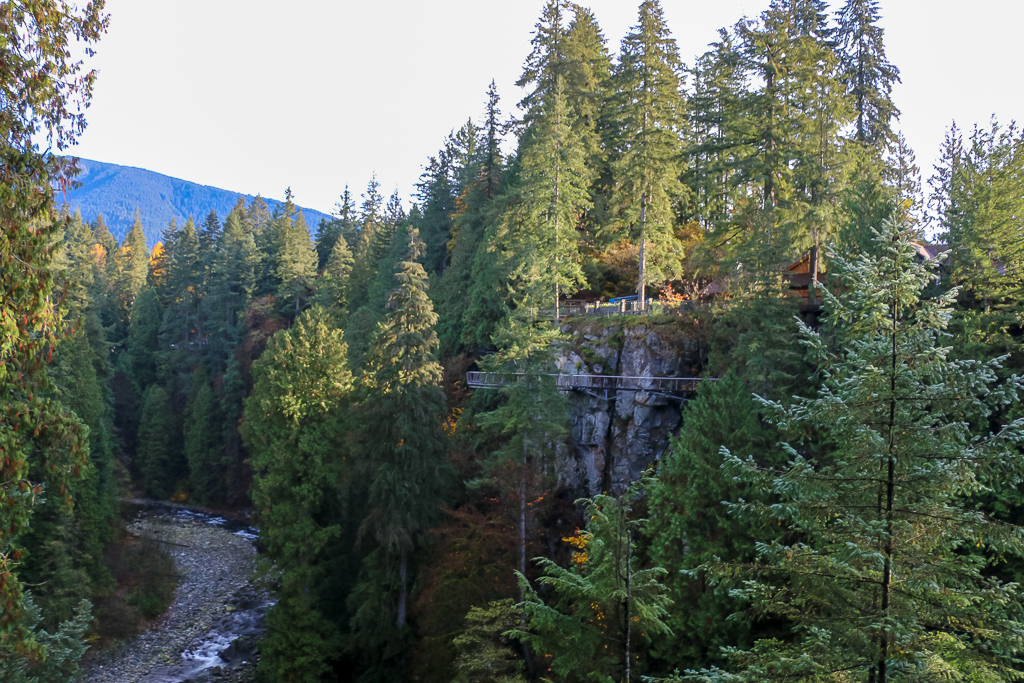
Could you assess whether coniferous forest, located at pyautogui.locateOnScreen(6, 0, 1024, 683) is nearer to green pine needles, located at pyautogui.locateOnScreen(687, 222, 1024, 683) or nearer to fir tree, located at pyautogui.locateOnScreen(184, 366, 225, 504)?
green pine needles, located at pyautogui.locateOnScreen(687, 222, 1024, 683)

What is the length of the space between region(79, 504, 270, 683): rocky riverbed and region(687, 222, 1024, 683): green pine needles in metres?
22.5

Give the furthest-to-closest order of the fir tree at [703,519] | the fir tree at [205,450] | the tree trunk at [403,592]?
the fir tree at [205,450] < the tree trunk at [403,592] < the fir tree at [703,519]

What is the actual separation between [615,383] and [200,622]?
20861 millimetres

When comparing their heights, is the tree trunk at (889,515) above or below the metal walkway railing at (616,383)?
below

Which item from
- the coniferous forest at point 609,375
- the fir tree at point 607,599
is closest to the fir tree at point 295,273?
the coniferous forest at point 609,375

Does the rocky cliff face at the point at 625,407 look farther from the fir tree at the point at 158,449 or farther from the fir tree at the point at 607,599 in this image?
the fir tree at the point at 158,449

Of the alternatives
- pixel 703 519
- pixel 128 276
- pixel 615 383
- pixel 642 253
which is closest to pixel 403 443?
pixel 615 383

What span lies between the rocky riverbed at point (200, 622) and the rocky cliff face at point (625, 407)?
14.4 meters

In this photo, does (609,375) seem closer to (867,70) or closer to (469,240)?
(469,240)

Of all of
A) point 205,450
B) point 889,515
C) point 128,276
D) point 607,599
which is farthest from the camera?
point 128,276

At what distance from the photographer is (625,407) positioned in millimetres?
24406

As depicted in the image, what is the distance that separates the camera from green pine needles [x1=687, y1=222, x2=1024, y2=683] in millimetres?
6645

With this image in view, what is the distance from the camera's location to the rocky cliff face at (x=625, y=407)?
23.7m

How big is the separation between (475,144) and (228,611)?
103 feet
